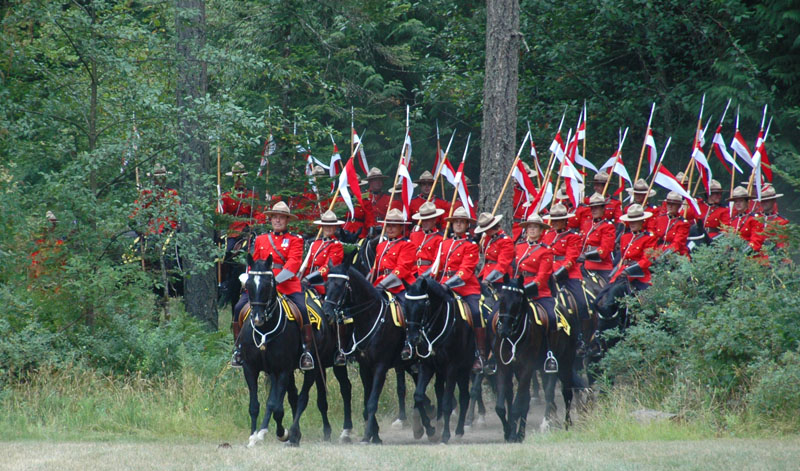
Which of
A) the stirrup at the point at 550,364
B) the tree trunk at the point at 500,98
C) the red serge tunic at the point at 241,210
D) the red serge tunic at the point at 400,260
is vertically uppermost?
the tree trunk at the point at 500,98

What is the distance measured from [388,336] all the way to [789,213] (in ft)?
45.7

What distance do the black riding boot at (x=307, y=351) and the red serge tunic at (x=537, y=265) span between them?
3.39 meters

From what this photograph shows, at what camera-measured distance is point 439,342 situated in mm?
14594

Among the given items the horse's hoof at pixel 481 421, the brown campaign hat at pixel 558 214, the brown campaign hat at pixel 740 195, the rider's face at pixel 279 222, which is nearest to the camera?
the rider's face at pixel 279 222

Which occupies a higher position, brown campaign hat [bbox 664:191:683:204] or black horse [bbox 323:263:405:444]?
brown campaign hat [bbox 664:191:683:204]

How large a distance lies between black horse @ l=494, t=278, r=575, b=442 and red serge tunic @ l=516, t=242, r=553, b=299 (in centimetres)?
53

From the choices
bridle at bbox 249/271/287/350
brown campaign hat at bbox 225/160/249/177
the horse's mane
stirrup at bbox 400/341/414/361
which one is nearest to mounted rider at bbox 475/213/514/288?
stirrup at bbox 400/341/414/361

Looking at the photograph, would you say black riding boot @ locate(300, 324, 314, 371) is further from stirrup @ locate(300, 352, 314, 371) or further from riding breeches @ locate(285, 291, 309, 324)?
riding breeches @ locate(285, 291, 309, 324)

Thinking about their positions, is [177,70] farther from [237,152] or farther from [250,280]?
[250,280]

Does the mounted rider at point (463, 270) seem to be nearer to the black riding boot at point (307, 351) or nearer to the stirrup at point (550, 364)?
the stirrup at point (550, 364)

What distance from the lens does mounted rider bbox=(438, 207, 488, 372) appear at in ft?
50.6

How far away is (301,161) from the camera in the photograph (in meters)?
20.5

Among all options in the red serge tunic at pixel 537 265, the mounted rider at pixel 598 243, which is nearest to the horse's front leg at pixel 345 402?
the red serge tunic at pixel 537 265

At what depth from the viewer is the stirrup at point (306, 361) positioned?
1388 centimetres
